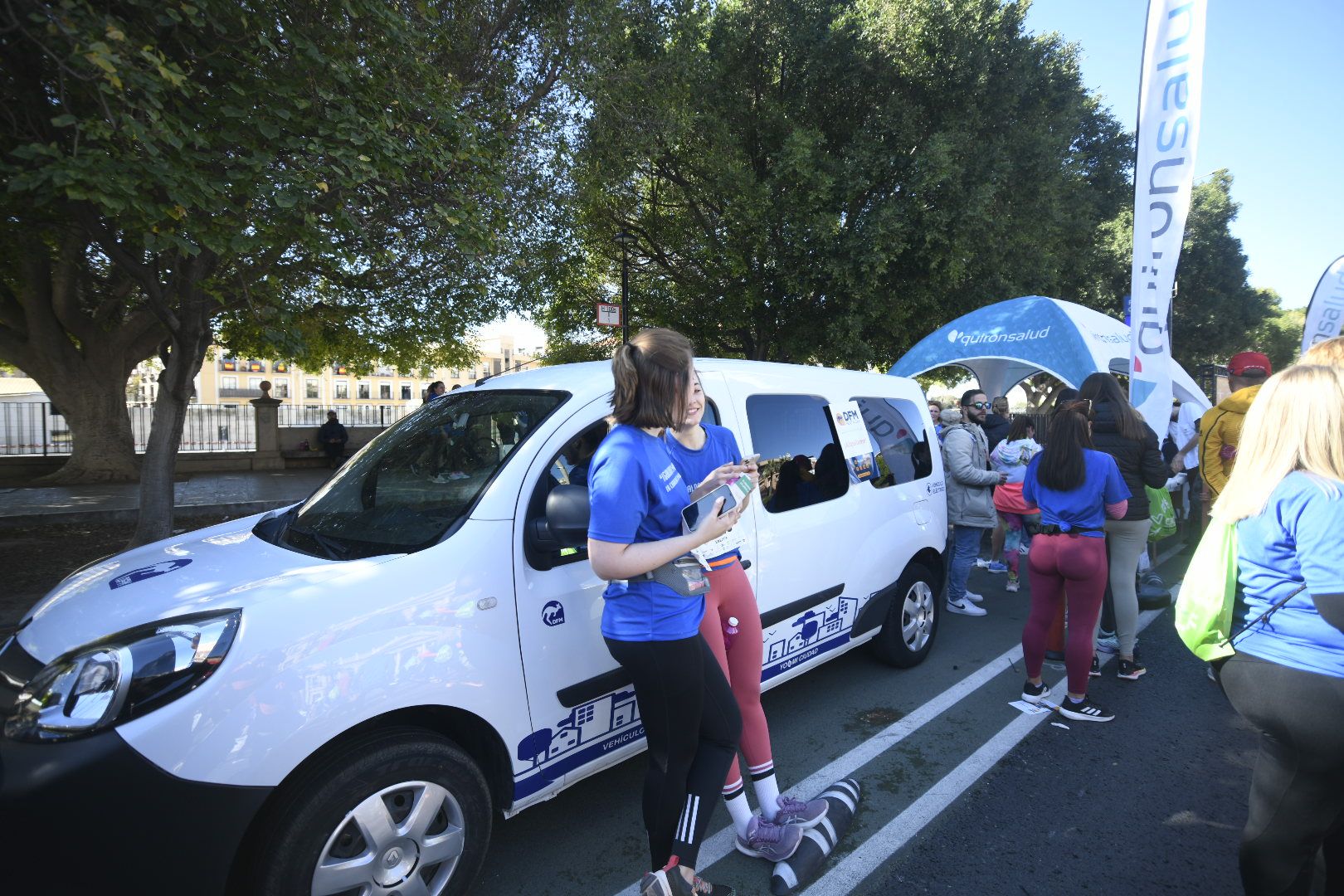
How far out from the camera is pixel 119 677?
5.92 ft

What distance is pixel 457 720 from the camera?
227cm

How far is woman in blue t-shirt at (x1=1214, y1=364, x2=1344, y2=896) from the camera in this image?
1804 millimetres

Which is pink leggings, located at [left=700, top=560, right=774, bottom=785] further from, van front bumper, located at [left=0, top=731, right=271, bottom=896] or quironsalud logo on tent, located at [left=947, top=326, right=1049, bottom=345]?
quironsalud logo on tent, located at [left=947, top=326, right=1049, bottom=345]

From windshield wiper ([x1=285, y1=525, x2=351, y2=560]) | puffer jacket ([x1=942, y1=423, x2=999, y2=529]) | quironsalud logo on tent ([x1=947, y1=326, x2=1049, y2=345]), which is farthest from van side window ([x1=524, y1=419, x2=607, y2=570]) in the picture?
quironsalud logo on tent ([x1=947, y1=326, x2=1049, y2=345])

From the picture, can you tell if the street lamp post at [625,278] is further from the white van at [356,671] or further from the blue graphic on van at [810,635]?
the white van at [356,671]

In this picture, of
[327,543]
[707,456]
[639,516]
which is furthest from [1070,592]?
[327,543]

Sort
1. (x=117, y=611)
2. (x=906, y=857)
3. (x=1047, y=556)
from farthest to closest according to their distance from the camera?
(x=1047, y=556) < (x=906, y=857) < (x=117, y=611)

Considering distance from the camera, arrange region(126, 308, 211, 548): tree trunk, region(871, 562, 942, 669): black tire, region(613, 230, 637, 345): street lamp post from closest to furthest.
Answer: region(871, 562, 942, 669): black tire, region(126, 308, 211, 548): tree trunk, region(613, 230, 637, 345): street lamp post

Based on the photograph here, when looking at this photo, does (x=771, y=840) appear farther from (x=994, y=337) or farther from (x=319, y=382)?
(x=319, y=382)

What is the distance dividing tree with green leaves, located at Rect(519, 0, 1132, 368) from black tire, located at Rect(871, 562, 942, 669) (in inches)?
338

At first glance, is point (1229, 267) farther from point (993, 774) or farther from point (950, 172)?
point (993, 774)

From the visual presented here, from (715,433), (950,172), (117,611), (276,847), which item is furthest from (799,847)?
(950,172)

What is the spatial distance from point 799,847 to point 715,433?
1.54 meters

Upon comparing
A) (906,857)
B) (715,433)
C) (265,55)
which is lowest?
(906,857)
